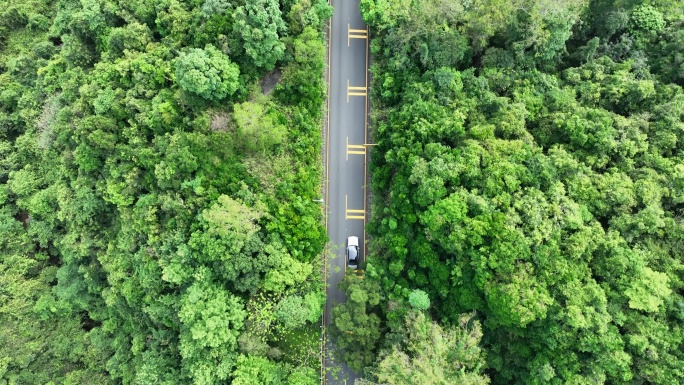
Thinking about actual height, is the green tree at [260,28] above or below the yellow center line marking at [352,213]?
above

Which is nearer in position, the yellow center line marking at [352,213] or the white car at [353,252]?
the white car at [353,252]

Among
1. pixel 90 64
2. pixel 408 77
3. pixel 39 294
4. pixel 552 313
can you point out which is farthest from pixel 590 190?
pixel 39 294

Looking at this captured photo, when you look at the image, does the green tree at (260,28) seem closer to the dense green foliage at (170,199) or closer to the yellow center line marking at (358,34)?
the dense green foliage at (170,199)

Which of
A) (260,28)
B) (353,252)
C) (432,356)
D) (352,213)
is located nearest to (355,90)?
(260,28)

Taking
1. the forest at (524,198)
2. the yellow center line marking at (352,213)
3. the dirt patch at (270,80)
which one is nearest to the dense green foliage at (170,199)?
the dirt patch at (270,80)

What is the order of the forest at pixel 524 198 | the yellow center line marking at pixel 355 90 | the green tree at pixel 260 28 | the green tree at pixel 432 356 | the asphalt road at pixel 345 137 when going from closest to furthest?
1. the green tree at pixel 432 356
2. the forest at pixel 524 198
3. the green tree at pixel 260 28
4. the asphalt road at pixel 345 137
5. the yellow center line marking at pixel 355 90

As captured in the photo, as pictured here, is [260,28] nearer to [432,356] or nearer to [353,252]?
[353,252]

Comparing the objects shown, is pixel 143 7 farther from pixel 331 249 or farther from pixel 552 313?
pixel 552 313
